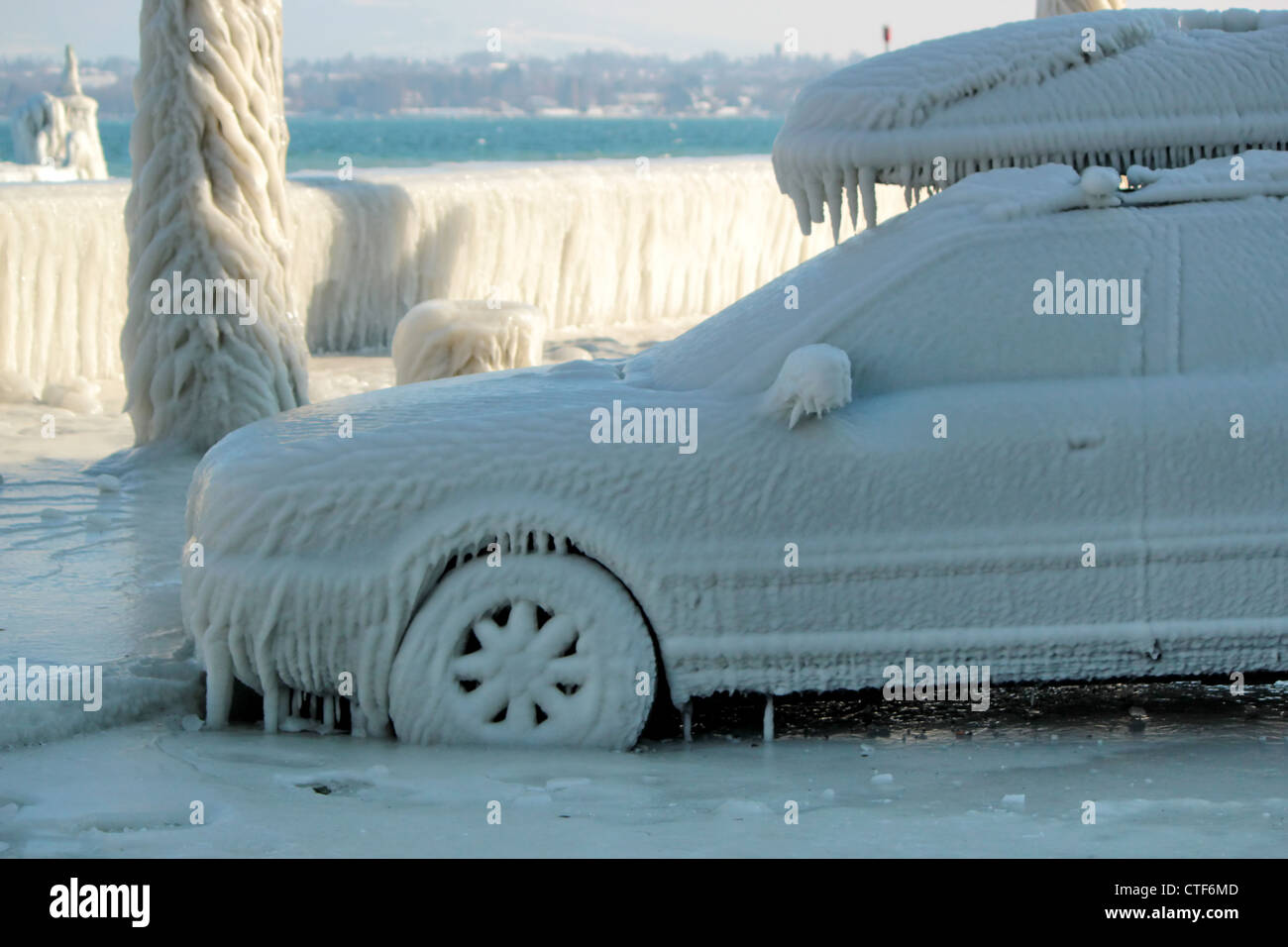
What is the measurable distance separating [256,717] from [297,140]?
262ft

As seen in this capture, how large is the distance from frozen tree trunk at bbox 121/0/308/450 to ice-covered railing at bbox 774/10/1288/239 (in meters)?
3.76

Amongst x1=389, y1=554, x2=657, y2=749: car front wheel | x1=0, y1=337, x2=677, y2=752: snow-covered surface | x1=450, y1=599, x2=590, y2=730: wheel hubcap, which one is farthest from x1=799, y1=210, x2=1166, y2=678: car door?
x1=0, y1=337, x2=677, y2=752: snow-covered surface

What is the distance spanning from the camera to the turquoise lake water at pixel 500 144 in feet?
196

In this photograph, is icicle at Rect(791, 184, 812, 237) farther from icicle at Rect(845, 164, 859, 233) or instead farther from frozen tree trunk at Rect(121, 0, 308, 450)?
frozen tree trunk at Rect(121, 0, 308, 450)

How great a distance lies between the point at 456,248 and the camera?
10.5m

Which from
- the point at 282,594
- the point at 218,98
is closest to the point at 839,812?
the point at 282,594

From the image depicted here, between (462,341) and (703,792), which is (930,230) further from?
(462,341)

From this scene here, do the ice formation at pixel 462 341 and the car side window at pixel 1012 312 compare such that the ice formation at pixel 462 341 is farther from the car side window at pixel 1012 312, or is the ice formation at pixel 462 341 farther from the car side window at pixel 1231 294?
the car side window at pixel 1231 294

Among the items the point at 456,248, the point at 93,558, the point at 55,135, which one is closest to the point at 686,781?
the point at 93,558

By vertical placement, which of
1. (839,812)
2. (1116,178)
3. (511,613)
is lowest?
(839,812)

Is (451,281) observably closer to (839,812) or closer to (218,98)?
(218,98)

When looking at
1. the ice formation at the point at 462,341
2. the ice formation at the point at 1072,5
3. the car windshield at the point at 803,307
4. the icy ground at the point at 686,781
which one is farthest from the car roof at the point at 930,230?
Result: the ice formation at the point at 1072,5

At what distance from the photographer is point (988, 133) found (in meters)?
3.88

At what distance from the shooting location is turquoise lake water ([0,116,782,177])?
196 feet
